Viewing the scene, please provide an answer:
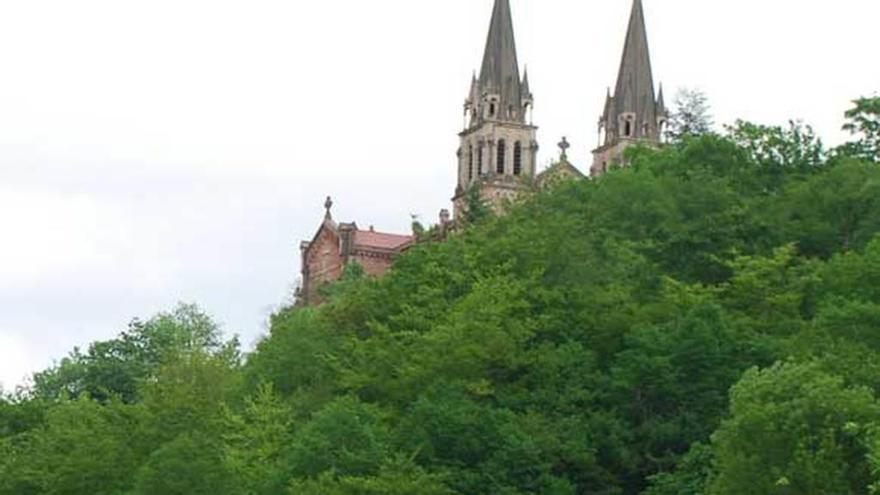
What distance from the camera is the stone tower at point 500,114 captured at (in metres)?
121

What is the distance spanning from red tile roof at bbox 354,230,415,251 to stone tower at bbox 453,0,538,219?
10067 millimetres

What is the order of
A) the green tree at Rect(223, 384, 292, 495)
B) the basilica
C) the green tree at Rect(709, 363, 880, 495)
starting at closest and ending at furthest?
1. the green tree at Rect(709, 363, 880, 495)
2. the green tree at Rect(223, 384, 292, 495)
3. the basilica

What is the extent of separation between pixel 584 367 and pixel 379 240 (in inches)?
2552

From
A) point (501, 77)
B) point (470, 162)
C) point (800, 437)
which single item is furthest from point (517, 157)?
point (800, 437)

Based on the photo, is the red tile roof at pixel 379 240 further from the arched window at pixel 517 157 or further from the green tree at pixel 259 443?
the green tree at pixel 259 443

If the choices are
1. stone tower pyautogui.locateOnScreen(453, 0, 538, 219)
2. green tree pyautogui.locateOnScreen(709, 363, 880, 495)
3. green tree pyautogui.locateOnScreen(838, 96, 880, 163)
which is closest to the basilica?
stone tower pyautogui.locateOnScreen(453, 0, 538, 219)

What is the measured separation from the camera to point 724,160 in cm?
6103

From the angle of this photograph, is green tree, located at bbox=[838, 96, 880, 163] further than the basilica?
No

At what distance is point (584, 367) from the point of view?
4647 centimetres

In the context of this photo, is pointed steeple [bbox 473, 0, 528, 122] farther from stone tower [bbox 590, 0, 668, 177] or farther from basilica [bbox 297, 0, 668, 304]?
stone tower [bbox 590, 0, 668, 177]

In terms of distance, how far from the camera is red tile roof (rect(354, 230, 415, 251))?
358 ft

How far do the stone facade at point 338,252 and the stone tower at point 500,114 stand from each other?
1072 centimetres

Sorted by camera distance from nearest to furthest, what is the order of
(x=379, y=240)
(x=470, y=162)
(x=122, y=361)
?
(x=122, y=361), (x=379, y=240), (x=470, y=162)

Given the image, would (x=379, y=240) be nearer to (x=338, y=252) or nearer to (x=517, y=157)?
(x=338, y=252)
